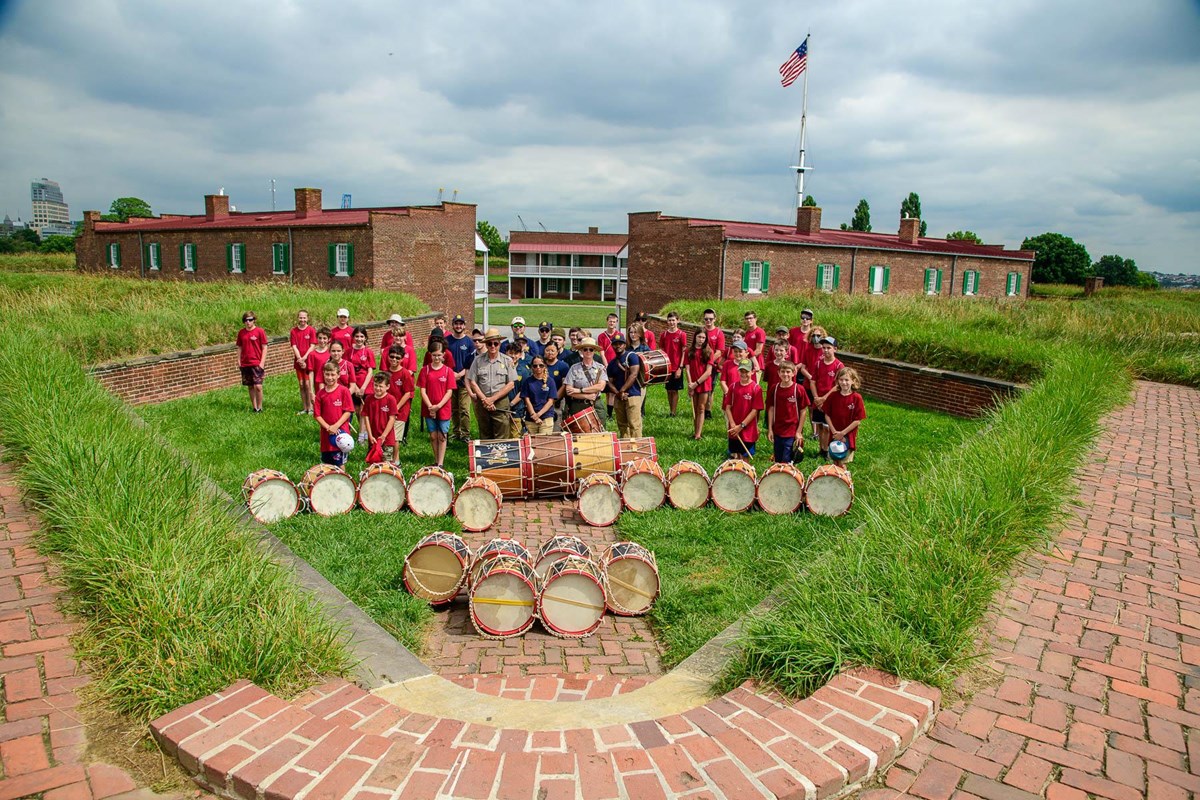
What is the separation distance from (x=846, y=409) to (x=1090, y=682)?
5.26 meters

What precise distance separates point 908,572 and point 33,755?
4.73 metres

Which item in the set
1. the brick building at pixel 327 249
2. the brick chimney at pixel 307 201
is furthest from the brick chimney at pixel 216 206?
the brick chimney at pixel 307 201

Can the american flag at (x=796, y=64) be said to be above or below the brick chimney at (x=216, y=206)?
above

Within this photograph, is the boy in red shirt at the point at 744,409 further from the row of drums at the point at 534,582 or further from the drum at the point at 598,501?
the row of drums at the point at 534,582

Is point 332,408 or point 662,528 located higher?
point 332,408

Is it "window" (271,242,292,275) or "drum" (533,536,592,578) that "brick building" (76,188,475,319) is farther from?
"drum" (533,536,592,578)

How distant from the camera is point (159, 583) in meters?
4.53

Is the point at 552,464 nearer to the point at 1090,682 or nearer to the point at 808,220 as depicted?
the point at 1090,682

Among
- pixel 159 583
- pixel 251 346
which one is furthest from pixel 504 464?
pixel 251 346

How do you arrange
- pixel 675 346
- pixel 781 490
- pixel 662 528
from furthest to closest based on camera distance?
pixel 675 346 < pixel 781 490 < pixel 662 528

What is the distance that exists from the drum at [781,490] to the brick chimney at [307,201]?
34048 millimetres

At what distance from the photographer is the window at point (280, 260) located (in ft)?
115

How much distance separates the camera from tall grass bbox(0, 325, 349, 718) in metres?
4.04

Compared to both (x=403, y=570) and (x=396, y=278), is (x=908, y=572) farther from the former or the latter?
(x=396, y=278)
